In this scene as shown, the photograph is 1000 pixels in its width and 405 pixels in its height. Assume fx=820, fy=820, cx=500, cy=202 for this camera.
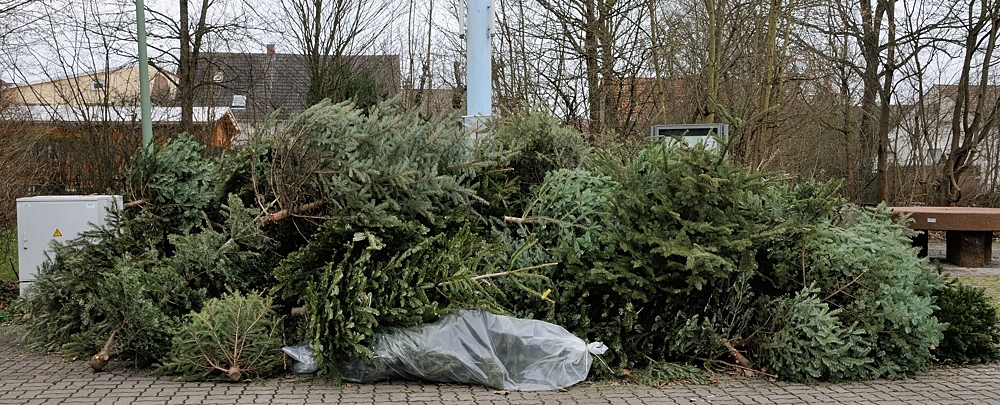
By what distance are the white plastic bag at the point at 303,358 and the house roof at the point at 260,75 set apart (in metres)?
12.1

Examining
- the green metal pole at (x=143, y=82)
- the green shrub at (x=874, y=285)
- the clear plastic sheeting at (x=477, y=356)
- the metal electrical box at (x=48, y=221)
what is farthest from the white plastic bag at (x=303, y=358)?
the green metal pole at (x=143, y=82)

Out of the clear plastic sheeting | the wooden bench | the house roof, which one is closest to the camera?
the clear plastic sheeting

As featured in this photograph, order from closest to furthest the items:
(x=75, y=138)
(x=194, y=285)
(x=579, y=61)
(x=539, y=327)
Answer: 1. (x=539, y=327)
2. (x=194, y=285)
3. (x=75, y=138)
4. (x=579, y=61)

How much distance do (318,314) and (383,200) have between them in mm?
1234

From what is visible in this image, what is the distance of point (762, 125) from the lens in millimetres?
17156

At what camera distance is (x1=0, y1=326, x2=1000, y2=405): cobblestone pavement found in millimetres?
5578

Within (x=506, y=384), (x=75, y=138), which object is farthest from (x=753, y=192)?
(x=75, y=138)

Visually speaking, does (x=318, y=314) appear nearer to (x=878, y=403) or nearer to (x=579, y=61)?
(x=878, y=403)

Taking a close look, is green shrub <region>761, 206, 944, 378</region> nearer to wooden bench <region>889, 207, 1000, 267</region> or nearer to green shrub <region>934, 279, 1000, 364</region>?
green shrub <region>934, 279, 1000, 364</region>

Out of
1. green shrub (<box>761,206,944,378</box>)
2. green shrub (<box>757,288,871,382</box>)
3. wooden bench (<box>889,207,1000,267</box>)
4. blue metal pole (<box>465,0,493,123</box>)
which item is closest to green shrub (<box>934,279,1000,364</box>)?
green shrub (<box>761,206,944,378</box>)

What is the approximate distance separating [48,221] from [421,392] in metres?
4.96

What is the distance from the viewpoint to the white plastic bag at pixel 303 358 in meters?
6.05

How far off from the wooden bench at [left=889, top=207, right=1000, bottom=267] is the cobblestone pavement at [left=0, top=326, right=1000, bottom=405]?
7793 millimetres

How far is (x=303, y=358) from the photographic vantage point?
19.9 feet
